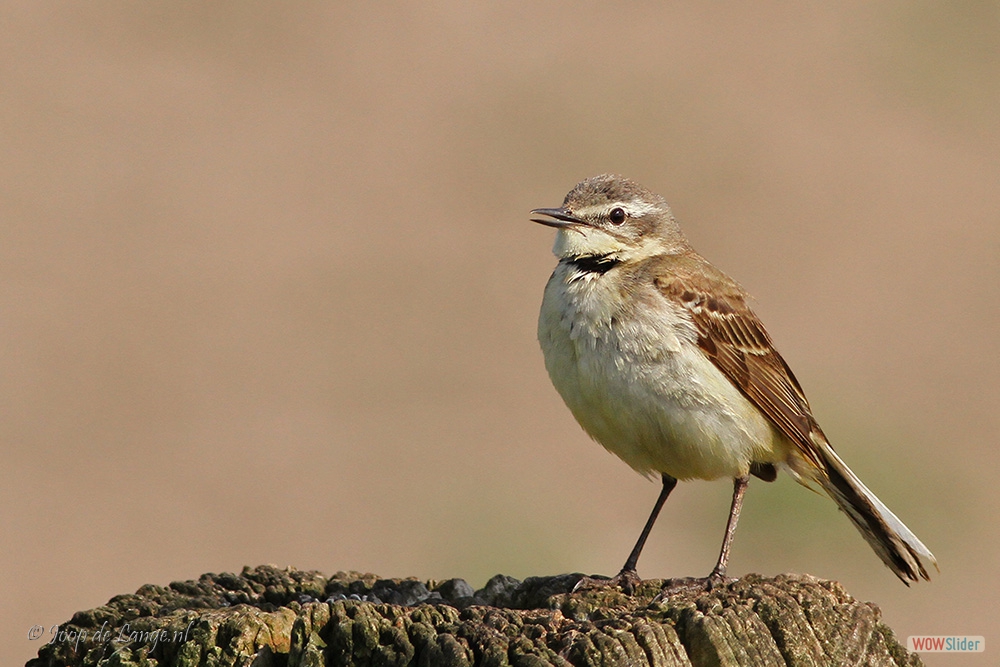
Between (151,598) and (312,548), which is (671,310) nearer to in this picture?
(151,598)

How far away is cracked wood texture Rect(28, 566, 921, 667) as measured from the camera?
17.6ft

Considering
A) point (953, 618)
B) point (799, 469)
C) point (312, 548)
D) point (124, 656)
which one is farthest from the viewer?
point (312, 548)

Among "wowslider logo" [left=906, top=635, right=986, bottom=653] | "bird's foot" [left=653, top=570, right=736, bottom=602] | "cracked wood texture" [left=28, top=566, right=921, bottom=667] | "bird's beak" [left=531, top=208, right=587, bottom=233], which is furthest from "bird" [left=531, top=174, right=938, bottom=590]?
"cracked wood texture" [left=28, top=566, right=921, bottom=667]

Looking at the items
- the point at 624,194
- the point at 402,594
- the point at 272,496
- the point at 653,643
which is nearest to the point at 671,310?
the point at 624,194

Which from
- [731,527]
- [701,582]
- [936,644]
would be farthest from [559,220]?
[936,644]

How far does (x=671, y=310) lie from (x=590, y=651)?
10.3ft

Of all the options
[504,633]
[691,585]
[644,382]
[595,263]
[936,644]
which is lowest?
[504,633]

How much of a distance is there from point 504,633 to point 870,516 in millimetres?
3455

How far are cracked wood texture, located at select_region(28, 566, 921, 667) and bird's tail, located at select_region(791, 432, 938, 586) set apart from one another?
1818 millimetres

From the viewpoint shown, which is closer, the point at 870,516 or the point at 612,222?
the point at 870,516

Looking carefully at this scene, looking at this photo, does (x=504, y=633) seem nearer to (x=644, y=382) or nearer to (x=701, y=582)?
(x=701, y=582)

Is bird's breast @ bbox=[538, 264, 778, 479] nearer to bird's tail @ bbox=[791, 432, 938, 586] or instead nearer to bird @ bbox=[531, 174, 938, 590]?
bird @ bbox=[531, 174, 938, 590]

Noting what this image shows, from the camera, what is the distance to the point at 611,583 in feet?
23.4

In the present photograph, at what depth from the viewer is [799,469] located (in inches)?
342
